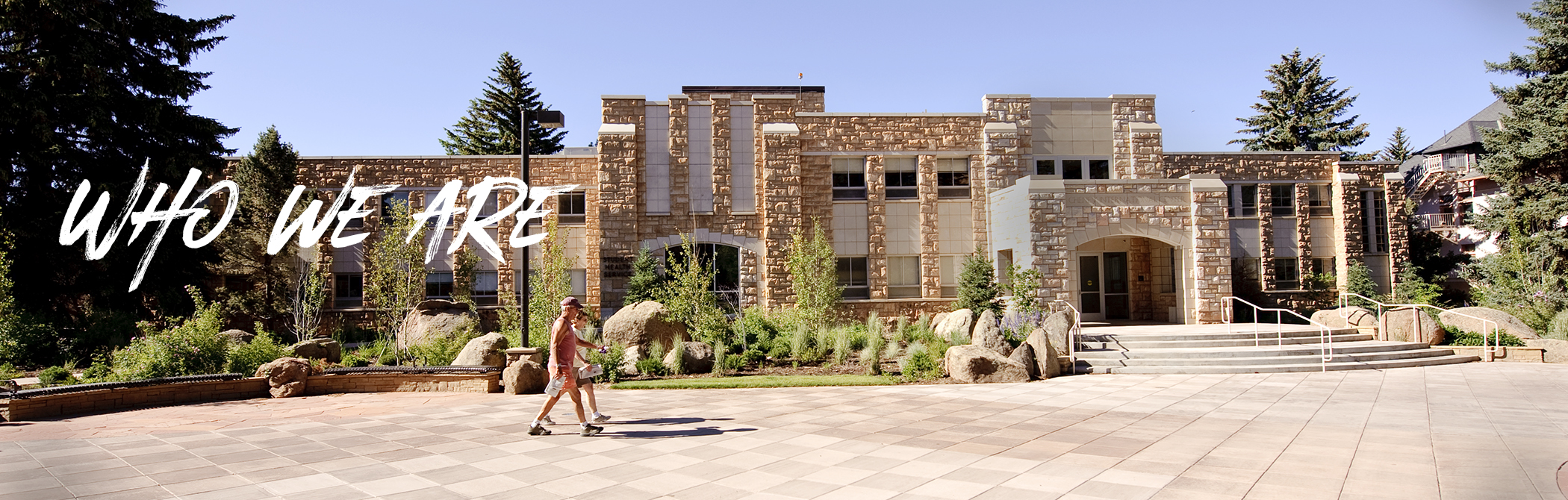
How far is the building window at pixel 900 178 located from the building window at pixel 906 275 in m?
1.89

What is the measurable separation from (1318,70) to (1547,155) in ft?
58.5

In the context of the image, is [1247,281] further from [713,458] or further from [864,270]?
[713,458]

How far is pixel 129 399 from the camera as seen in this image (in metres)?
11.4

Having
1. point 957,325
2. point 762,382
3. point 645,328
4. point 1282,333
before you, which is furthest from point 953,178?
point 762,382

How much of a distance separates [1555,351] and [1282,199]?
433 inches

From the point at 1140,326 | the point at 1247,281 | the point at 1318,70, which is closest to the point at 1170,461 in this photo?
the point at 1140,326

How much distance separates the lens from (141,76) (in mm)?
21688

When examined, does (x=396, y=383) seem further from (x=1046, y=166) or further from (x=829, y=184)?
(x=1046, y=166)

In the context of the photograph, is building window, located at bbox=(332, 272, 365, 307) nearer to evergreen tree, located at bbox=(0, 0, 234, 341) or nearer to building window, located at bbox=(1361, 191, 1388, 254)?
evergreen tree, located at bbox=(0, 0, 234, 341)

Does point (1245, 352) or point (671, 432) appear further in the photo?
point (1245, 352)

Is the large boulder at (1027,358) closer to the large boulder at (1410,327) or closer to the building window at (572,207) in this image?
the large boulder at (1410,327)

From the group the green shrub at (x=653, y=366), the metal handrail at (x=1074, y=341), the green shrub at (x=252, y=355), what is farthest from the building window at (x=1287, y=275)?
the green shrub at (x=252, y=355)

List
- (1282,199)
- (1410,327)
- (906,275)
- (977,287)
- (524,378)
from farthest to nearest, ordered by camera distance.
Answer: (1282,199) < (906,275) < (977,287) < (1410,327) < (524,378)

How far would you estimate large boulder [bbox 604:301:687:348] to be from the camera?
16.3 meters
